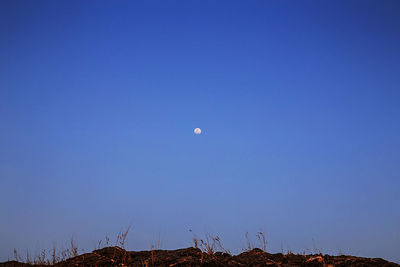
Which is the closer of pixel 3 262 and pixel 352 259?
pixel 352 259

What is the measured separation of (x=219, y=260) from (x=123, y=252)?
2.94 metres

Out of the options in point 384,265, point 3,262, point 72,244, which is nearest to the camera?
point 384,265

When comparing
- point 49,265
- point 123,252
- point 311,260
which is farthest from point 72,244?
point 311,260

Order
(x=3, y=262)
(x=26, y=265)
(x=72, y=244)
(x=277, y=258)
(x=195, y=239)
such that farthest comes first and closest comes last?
(x=3, y=262) < (x=26, y=265) < (x=72, y=244) < (x=195, y=239) < (x=277, y=258)

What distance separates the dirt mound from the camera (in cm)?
956

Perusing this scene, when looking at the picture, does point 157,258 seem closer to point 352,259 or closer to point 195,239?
point 195,239

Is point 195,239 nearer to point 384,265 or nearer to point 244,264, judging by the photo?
point 244,264

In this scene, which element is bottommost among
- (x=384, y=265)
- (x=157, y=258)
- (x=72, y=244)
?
(x=384, y=265)

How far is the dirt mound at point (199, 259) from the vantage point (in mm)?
9562

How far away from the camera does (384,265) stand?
938cm

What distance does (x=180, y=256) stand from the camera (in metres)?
10.4

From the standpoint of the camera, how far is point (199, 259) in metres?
9.91

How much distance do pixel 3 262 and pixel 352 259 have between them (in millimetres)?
10594

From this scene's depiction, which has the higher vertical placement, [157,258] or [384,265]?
[157,258]
